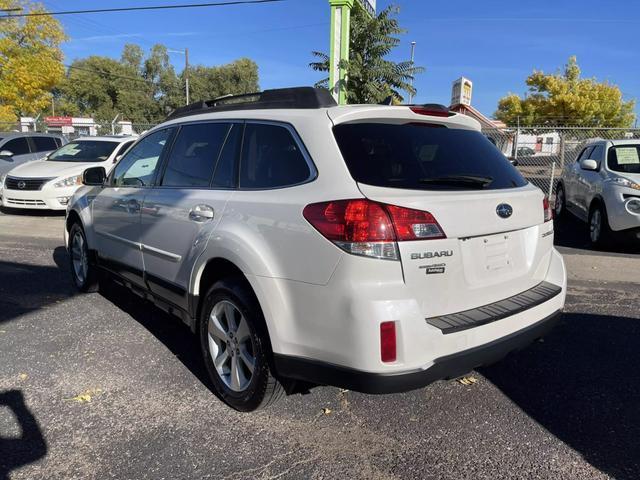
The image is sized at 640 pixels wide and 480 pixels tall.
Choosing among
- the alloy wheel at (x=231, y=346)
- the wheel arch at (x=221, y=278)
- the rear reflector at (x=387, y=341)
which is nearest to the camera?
the rear reflector at (x=387, y=341)

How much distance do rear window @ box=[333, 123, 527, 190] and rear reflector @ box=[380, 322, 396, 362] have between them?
0.68 meters

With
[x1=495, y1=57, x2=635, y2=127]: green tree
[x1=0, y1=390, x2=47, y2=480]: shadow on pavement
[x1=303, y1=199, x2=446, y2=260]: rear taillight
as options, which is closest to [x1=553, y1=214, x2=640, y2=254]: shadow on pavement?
[x1=303, y1=199, x2=446, y2=260]: rear taillight

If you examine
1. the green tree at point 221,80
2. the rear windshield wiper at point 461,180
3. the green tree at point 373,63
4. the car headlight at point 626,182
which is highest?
the green tree at point 221,80

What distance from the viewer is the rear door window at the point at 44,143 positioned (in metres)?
13.8

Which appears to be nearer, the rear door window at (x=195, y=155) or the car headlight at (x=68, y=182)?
the rear door window at (x=195, y=155)

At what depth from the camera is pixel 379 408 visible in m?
3.17

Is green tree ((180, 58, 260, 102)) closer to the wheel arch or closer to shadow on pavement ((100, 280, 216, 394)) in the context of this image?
shadow on pavement ((100, 280, 216, 394))

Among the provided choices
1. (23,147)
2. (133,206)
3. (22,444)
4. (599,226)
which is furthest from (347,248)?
(23,147)

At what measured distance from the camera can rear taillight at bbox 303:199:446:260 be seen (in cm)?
239

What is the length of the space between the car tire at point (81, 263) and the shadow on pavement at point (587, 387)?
391 centimetres

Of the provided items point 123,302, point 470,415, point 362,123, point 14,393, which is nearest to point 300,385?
point 470,415

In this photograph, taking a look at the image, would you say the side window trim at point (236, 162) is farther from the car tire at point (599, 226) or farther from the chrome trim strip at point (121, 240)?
the car tire at point (599, 226)

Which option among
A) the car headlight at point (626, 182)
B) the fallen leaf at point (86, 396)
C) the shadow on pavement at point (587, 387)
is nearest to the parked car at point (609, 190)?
the car headlight at point (626, 182)

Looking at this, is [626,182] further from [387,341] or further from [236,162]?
[387,341]
